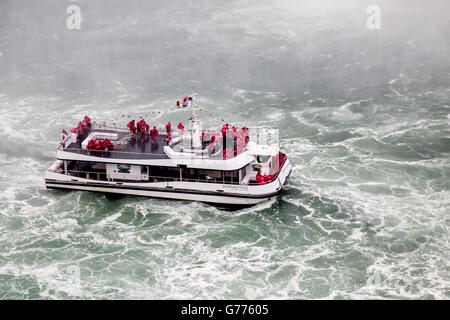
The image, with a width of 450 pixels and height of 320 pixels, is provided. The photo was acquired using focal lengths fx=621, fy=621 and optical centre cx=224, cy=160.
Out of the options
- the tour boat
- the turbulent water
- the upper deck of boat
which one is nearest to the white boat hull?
the tour boat

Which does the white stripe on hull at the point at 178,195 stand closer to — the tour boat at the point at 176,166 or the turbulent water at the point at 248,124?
the tour boat at the point at 176,166

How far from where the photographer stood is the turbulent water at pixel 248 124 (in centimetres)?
5228

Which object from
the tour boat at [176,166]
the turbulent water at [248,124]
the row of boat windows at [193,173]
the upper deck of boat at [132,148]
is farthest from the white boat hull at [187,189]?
the upper deck of boat at [132,148]

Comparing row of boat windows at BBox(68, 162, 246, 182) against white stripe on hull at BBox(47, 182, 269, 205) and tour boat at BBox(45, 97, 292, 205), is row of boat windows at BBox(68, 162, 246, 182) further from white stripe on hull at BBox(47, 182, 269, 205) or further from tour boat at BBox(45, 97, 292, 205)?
white stripe on hull at BBox(47, 182, 269, 205)

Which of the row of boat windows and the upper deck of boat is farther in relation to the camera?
the upper deck of boat

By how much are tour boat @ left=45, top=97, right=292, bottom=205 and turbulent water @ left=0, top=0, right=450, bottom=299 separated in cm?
148

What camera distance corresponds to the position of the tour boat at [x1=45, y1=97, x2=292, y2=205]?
2469 inches

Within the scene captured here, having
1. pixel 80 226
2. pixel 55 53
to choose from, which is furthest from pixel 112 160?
pixel 55 53

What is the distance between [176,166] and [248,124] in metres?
21.6

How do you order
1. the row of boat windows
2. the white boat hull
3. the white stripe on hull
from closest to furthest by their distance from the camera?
the white boat hull → the white stripe on hull → the row of boat windows

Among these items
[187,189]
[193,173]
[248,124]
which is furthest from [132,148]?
[248,124]

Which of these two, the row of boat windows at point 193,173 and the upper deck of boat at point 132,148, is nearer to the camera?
the row of boat windows at point 193,173

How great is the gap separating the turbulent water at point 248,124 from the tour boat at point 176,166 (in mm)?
1485
